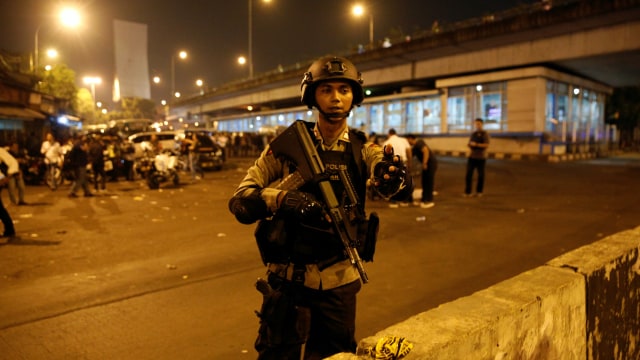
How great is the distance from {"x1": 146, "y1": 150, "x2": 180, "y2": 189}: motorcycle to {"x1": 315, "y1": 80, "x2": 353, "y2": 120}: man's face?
13.7 meters

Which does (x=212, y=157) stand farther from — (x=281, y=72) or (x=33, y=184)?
(x=281, y=72)

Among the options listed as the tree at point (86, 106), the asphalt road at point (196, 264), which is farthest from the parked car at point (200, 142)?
the tree at point (86, 106)

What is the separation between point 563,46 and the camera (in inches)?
998

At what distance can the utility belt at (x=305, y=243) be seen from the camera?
2.37 m

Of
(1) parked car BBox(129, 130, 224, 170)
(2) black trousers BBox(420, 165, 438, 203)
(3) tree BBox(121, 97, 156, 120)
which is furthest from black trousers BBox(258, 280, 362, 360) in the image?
(3) tree BBox(121, 97, 156, 120)

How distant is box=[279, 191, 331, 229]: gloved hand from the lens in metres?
2.21

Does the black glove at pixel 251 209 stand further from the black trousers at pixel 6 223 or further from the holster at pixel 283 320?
the black trousers at pixel 6 223

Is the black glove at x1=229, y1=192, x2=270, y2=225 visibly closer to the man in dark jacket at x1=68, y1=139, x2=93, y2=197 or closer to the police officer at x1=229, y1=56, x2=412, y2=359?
the police officer at x1=229, y1=56, x2=412, y2=359

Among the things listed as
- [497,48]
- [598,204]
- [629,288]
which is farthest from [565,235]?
[497,48]

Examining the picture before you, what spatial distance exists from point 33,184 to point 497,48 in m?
24.4

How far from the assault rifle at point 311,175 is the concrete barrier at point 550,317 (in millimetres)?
431

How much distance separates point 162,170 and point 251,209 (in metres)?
14.2

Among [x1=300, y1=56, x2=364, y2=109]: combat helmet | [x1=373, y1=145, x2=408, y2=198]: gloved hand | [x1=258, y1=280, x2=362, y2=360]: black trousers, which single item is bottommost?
[x1=258, y1=280, x2=362, y2=360]: black trousers

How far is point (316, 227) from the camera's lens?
237cm
